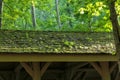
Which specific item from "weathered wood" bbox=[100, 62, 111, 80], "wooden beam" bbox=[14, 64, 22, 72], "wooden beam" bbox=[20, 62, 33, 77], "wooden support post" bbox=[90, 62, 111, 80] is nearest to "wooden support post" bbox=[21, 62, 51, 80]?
"wooden beam" bbox=[20, 62, 33, 77]

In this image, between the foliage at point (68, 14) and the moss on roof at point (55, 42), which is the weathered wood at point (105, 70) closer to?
the moss on roof at point (55, 42)

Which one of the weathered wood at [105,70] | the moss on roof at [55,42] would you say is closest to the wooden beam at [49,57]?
the moss on roof at [55,42]

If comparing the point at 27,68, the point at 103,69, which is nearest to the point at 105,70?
the point at 103,69

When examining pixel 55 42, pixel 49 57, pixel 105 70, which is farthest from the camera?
pixel 55 42

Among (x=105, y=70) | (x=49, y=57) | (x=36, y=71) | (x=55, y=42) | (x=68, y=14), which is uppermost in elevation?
(x=68, y=14)

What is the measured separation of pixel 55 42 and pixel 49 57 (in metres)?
1.63

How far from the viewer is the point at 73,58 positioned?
1296cm

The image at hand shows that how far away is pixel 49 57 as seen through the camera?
1263cm

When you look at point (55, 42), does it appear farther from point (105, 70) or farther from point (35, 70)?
point (105, 70)

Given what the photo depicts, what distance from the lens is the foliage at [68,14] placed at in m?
11.2

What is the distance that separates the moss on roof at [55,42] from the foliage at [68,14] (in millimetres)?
890

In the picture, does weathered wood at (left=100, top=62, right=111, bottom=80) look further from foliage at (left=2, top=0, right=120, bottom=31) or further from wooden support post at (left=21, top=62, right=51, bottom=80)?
wooden support post at (left=21, top=62, right=51, bottom=80)

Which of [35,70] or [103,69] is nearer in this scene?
[35,70]

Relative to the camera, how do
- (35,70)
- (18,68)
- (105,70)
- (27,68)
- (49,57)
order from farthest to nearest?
(18,68) < (105,70) < (35,70) < (27,68) < (49,57)
